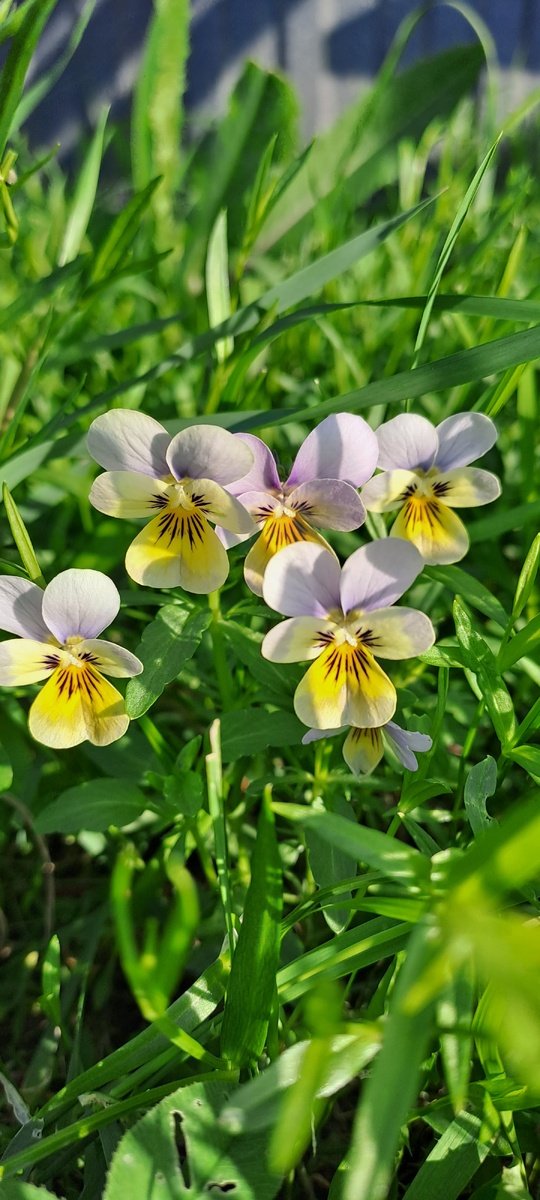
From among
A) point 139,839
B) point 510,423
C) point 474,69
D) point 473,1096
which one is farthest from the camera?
point 474,69

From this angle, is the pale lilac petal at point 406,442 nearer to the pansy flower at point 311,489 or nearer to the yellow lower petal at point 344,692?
the pansy flower at point 311,489

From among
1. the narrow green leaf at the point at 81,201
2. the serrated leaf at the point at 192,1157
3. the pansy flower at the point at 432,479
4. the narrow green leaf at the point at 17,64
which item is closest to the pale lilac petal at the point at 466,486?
the pansy flower at the point at 432,479

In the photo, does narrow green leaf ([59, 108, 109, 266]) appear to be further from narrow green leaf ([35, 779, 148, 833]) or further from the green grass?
narrow green leaf ([35, 779, 148, 833])

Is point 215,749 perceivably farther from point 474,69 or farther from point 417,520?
point 474,69

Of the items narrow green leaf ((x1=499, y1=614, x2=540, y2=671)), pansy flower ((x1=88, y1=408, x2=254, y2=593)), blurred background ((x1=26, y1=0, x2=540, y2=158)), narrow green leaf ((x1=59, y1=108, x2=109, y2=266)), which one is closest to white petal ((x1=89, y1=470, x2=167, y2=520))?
pansy flower ((x1=88, y1=408, x2=254, y2=593))

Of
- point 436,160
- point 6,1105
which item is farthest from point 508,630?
point 436,160

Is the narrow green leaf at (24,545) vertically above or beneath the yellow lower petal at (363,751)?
above

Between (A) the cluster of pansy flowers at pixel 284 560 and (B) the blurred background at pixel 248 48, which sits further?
(B) the blurred background at pixel 248 48
